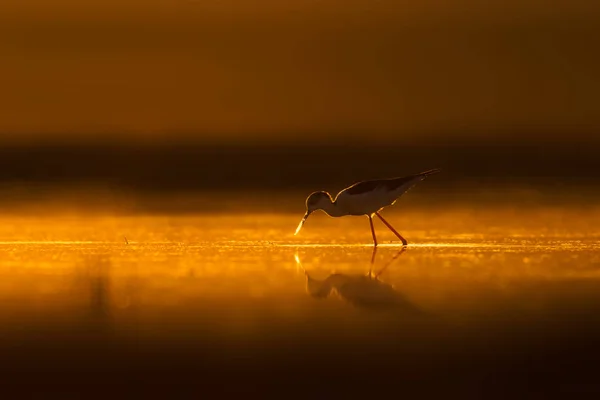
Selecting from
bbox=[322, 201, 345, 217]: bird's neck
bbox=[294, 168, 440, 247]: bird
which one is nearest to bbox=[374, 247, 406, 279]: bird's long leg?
bbox=[294, 168, 440, 247]: bird

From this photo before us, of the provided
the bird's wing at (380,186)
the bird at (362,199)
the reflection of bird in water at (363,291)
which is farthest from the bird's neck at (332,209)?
the reflection of bird in water at (363,291)

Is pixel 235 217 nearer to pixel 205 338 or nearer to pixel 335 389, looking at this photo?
pixel 205 338

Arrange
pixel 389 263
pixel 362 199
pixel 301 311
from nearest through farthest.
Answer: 1. pixel 301 311
2. pixel 389 263
3. pixel 362 199

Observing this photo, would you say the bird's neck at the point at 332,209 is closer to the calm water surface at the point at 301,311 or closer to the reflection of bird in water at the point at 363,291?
the calm water surface at the point at 301,311

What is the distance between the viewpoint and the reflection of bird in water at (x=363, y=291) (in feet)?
30.6

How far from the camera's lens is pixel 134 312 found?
29.8 ft

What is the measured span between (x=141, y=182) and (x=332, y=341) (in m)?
18.3

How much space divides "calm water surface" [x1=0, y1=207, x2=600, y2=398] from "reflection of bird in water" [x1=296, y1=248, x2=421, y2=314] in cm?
2

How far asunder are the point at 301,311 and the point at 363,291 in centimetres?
117

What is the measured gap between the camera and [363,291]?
1008 centimetres

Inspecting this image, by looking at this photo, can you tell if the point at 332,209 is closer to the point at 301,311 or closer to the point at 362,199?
the point at 362,199

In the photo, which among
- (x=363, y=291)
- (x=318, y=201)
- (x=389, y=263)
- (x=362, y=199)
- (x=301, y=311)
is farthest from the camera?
(x=318, y=201)

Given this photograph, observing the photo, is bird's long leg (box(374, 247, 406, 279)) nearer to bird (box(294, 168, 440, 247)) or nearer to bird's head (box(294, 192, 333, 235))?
bird (box(294, 168, 440, 247))

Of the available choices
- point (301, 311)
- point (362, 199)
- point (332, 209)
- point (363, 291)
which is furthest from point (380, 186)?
point (301, 311)
